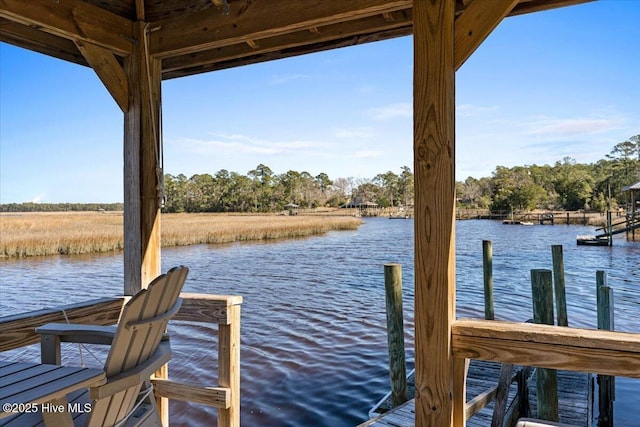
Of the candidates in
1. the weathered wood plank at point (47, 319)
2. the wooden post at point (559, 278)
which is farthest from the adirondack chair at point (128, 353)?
the wooden post at point (559, 278)

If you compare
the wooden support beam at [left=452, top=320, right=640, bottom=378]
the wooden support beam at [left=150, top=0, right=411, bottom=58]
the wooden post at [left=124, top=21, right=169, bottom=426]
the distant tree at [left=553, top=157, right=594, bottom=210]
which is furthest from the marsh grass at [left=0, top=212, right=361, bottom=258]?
the distant tree at [left=553, top=157, right=594, bottom=210]

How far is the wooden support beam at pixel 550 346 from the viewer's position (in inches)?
55.0


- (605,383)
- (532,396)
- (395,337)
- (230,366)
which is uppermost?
(230,366)

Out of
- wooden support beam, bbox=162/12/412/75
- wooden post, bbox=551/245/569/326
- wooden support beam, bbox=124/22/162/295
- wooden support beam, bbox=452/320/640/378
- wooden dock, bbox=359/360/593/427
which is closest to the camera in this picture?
wooden support beam, bbox=452/320/640/378

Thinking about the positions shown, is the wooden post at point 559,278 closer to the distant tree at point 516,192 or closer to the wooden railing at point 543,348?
the wooden railing at point 543,348

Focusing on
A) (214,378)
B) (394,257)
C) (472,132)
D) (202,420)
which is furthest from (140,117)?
(472,132)

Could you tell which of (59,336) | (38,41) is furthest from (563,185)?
(59,336)

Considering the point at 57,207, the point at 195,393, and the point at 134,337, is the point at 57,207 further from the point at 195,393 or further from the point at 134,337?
the point at 134,337

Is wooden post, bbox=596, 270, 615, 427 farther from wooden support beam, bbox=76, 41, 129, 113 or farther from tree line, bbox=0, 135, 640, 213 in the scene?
tree line, bbox=0, 135, 640, 213

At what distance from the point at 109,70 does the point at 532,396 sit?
4713 millimetres

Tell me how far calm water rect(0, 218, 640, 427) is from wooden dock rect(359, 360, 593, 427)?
641 millimetres

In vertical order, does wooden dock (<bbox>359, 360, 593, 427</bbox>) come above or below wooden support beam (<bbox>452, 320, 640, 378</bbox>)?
below

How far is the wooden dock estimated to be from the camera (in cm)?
341

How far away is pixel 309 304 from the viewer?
1017cm
